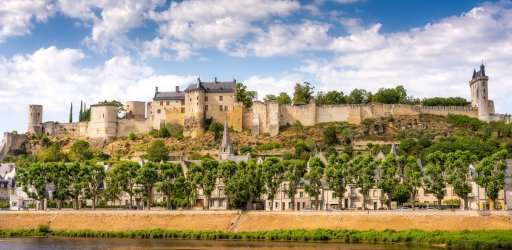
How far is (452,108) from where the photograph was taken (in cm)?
10869

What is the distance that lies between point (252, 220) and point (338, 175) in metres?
8.20

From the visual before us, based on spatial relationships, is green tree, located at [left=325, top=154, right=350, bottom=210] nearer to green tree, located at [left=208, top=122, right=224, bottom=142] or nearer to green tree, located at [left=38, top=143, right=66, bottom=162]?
green tree, located at [left=208, top=122, right=224, bottom=142]

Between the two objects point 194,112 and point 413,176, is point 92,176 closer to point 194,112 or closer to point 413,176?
point 413,176

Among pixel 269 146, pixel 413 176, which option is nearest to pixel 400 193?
pixel 413 176

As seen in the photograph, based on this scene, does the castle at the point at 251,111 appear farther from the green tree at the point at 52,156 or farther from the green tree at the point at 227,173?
the green tree at the point at 227,173

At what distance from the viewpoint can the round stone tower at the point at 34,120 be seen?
4722 inches

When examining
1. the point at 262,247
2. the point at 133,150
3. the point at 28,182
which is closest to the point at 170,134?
the point at 133,150

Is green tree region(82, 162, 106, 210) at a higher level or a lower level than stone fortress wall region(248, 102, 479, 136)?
lower

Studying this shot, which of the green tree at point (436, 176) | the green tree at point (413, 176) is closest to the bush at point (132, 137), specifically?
the green tree at point (413, 176)

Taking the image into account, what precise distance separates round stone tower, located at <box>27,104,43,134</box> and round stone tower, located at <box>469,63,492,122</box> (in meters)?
74.4

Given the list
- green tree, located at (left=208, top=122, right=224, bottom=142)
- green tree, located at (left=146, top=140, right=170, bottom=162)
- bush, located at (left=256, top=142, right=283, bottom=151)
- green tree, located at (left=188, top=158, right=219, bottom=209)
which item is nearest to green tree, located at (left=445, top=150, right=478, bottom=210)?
green tree, located at (left=188, top=158, right=219, bottom=209)

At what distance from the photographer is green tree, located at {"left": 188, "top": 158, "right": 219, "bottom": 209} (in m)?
61.2

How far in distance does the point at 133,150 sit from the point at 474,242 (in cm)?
6710

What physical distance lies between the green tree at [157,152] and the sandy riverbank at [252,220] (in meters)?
31.4
